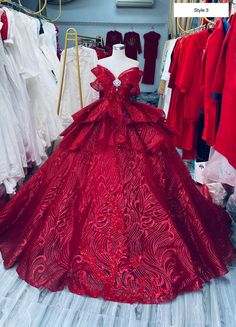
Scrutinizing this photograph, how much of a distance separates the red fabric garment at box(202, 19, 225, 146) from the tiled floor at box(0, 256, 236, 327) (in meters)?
0.75

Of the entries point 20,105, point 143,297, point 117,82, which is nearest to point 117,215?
point 143,297

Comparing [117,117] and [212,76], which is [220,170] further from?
[117,117]

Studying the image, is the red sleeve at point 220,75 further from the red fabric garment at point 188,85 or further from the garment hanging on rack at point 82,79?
the garment hanging on rack at point 82,79

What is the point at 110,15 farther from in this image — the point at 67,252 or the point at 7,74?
the point at 67,252

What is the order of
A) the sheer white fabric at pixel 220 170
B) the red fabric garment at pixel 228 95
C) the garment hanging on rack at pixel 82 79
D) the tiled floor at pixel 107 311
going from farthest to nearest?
the garment hanging on rack at pixel 82 79
the sheer white fabric at pixel 220 170
the red fabric garment at pixel 228 95
the tiled floor at pixel 107 311

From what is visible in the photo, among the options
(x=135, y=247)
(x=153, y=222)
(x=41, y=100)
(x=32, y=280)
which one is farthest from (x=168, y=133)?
(x=41, y=100)

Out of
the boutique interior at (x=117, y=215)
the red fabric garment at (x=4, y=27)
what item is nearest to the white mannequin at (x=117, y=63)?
the boutique interior at (x=117, y=215)

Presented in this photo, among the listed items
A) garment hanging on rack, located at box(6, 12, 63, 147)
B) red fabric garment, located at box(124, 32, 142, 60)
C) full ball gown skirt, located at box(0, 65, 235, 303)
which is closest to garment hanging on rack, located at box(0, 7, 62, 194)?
garment hanging on rack, located at box(6, 12, 63, 147)

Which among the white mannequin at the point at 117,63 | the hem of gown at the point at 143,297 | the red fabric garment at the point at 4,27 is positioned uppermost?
the red fabric garment at the point at 4,27

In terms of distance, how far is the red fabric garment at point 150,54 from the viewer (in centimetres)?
399

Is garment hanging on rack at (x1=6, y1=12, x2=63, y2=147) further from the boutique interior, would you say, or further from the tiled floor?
the tiled floor

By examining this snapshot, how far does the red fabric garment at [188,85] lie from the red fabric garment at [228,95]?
37 cm

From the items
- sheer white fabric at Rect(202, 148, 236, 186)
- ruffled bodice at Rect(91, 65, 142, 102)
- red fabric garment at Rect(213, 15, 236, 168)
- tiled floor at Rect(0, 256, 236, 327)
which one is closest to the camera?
tiled floor at Rect(0, 256, 236, 327)

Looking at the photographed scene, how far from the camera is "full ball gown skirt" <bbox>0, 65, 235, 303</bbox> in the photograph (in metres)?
1.17
